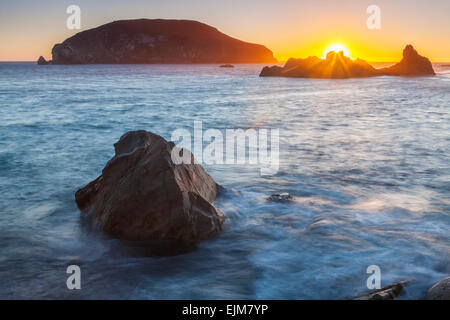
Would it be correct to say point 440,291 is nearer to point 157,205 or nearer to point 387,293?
point 387,293

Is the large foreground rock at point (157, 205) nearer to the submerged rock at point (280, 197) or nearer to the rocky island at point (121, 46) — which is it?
the submerged rock at point (280, 197)

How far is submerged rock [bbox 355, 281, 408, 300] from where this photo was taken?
4.20 meters

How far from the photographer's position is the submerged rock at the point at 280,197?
7445 mm

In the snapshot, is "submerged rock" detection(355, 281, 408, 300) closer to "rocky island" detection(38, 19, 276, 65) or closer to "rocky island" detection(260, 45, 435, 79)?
"rocky island" detection(260, 45, 435, 79)

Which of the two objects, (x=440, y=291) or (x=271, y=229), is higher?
(x=271, y=229)

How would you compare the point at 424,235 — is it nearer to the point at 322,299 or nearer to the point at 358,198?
the point at 358,198

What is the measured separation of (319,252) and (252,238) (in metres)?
1.00

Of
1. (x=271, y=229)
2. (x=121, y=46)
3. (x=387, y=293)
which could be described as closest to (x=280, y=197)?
(x=271, y=229)

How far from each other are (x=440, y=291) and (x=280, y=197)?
3570mm

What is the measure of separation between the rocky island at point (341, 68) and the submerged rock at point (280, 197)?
66455mm

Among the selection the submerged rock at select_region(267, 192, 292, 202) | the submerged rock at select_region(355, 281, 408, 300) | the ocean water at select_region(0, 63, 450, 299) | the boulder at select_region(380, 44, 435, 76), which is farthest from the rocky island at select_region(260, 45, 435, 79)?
the submerged rock at select_region(355, 281, 408, 300)

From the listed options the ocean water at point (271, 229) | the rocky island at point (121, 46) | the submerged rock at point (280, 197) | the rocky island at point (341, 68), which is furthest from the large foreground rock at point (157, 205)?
the rocky island at point (121, 46)

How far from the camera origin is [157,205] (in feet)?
18.6
